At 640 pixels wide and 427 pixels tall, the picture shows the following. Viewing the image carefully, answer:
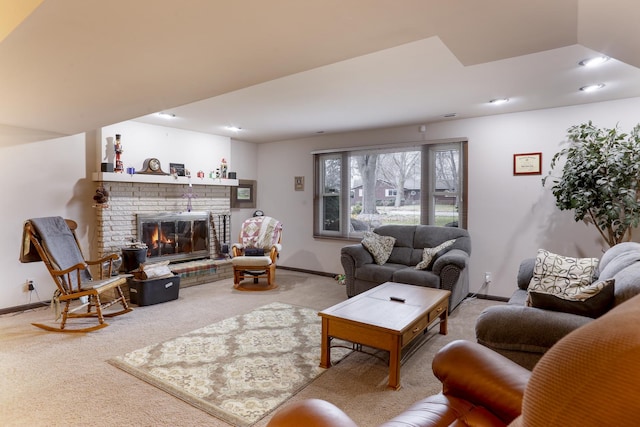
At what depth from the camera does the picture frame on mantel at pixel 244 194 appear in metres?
6.45

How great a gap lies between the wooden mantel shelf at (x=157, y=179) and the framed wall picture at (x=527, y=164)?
432 centimetres

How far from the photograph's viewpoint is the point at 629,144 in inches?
133

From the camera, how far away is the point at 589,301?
1.86 m

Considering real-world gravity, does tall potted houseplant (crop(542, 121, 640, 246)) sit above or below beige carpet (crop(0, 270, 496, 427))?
above

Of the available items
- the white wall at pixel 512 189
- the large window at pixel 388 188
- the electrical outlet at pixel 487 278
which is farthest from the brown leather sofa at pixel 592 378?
the large window at pixel 388 188

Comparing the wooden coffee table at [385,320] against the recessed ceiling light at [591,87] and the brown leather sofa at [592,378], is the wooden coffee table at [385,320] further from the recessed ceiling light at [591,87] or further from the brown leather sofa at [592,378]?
the recessed ceiling light at [591,87]

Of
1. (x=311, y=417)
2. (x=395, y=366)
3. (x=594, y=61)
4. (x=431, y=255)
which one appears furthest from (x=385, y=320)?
(x=594, y=61)

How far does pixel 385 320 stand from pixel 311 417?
1601 millimetres

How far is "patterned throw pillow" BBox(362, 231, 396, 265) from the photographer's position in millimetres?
4488

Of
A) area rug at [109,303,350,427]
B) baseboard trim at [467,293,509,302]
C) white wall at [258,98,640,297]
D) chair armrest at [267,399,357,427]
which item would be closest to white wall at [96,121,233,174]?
white wall at [258,98,640,297]

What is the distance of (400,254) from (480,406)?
3.34m

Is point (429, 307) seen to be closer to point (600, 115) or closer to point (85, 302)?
point (600, 115)

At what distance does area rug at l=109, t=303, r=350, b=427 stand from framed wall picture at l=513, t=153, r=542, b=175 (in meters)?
3.12

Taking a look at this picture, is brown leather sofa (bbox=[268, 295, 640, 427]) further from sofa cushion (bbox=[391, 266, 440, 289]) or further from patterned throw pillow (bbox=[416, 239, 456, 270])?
patterned throw pillow (bbox=[416, 239, 456, 270])
